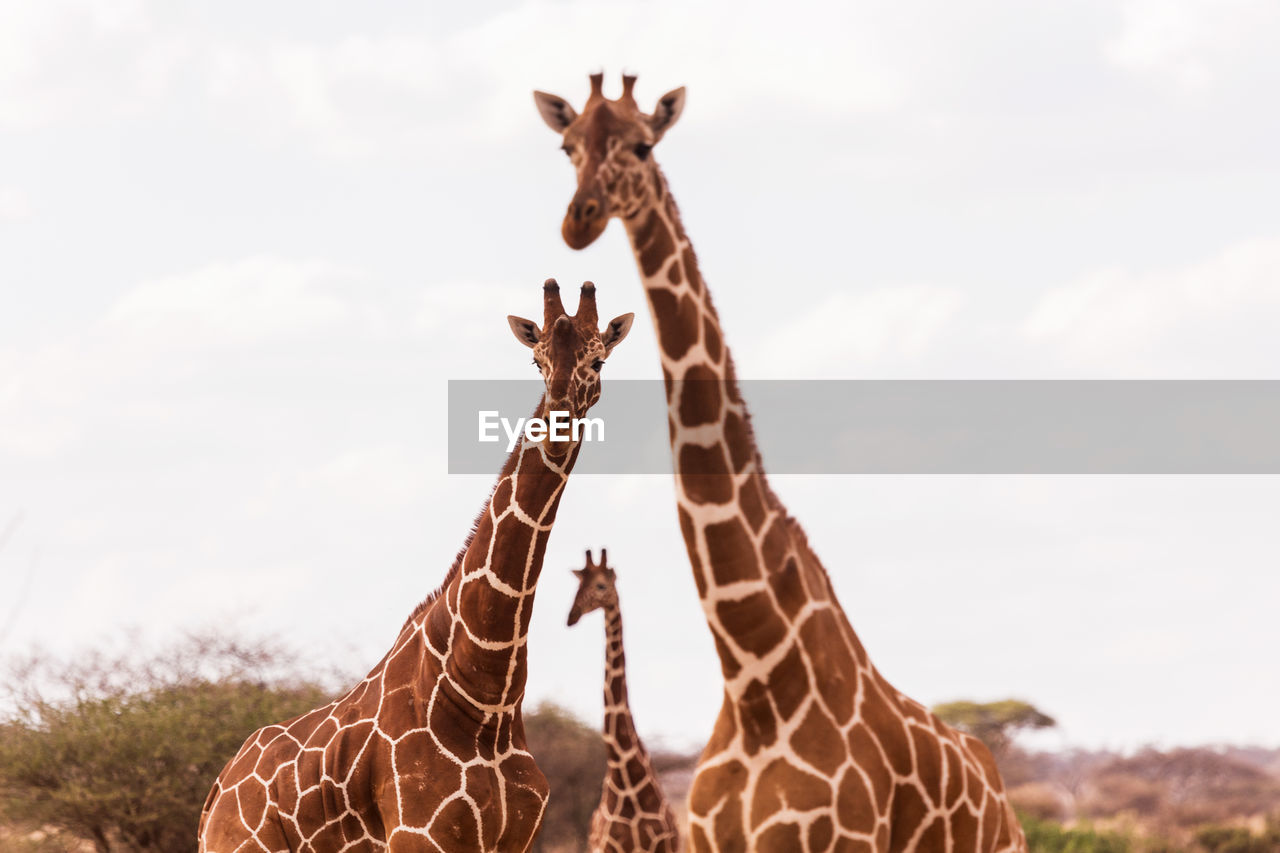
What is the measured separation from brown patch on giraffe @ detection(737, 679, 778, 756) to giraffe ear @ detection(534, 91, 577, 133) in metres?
2.41

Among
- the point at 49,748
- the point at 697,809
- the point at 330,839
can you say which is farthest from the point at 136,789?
the point at 697,809

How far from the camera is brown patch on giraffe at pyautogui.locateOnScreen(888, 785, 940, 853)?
608 centimetres

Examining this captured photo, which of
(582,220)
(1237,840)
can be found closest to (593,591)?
(582,220)

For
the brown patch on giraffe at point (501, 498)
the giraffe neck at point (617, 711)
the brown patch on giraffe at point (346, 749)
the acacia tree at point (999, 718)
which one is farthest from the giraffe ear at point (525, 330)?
the acacia tree at point (999, 718)

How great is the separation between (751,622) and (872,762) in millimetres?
797

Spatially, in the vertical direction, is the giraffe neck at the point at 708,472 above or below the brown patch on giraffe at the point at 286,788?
above

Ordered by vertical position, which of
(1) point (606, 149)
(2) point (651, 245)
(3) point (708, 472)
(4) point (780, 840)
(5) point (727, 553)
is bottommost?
(4) point (780, 840)

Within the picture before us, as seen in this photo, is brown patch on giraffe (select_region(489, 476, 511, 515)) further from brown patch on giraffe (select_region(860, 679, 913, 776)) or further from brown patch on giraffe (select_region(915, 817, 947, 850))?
brown patch on giraffe (select_region(915, 817, 947, 850))

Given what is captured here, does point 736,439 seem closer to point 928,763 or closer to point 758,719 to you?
point 758,719

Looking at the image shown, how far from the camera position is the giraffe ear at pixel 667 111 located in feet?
18.9

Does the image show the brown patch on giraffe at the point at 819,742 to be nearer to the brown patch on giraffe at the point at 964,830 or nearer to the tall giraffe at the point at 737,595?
the tall giraffe at the point at 737,595

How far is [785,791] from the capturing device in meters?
5.70

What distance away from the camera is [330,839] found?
8742mm

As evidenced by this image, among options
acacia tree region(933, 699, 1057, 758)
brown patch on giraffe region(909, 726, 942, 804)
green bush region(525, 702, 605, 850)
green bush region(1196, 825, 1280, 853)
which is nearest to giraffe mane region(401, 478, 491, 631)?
brown patch on giraffe region(909, 726, 942, 804)
